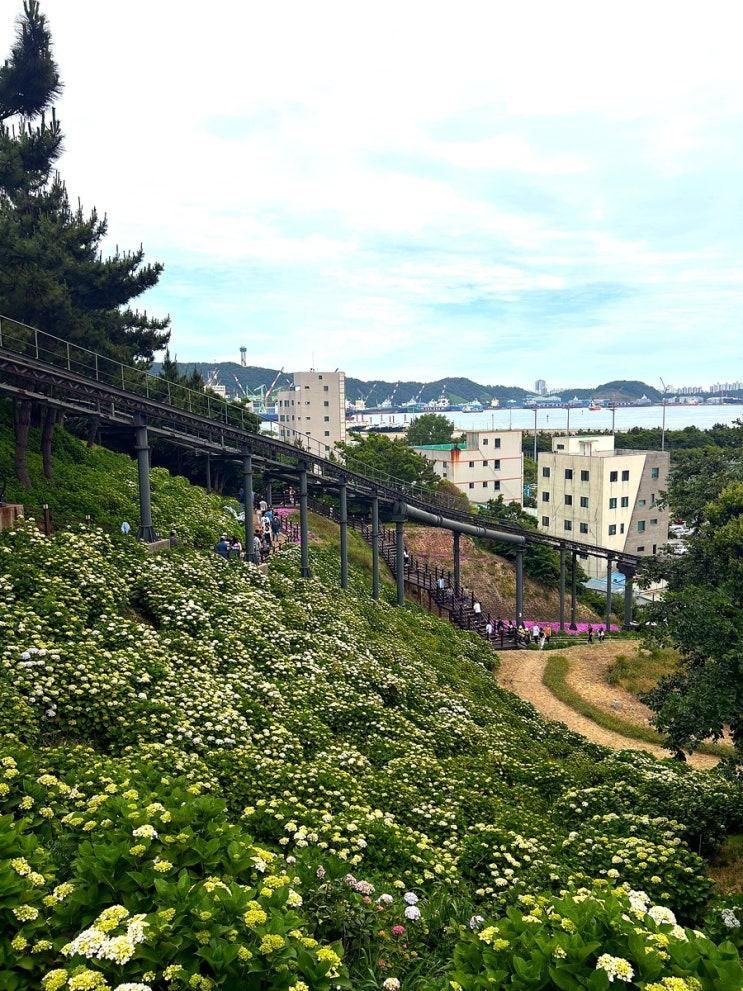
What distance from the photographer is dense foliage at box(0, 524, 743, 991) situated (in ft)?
15.3

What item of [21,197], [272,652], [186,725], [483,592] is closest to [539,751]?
[272,652]

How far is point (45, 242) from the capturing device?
82.7 ft

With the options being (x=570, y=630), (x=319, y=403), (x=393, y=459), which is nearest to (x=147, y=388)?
(x=570, y=630)

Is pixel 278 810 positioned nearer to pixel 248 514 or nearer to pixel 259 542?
pixel 248 514

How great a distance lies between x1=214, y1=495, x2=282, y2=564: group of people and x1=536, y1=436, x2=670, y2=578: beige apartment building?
32.2 meters

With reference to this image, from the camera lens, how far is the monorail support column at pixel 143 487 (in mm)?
20875

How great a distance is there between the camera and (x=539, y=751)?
16219 millimetres

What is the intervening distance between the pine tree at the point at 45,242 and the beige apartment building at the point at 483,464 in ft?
179

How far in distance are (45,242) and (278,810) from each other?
79.6ft

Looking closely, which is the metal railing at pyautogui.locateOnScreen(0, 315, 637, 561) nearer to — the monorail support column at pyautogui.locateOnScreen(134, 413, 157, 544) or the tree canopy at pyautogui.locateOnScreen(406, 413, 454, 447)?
the monorail support column at pyautogui.locateOnScreen(134, 413, 157, 544)

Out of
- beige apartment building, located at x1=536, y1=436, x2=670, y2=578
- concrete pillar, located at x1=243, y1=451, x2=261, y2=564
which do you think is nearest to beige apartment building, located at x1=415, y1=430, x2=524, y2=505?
beige apartment building, located at x1=536, y1=436, x2=670, y2=578

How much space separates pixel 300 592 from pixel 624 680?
14408mm

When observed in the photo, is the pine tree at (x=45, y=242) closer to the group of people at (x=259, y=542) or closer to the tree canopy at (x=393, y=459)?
the group of people at (x=259, y=542)

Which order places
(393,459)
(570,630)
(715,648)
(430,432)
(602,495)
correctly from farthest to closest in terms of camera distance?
(430,432)
(393,459)
(602,495)
(570,630)
(715,648)
